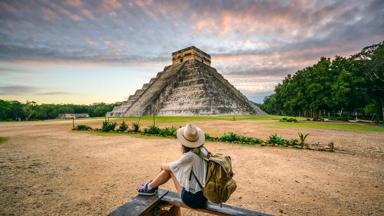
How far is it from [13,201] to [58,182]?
1.07m

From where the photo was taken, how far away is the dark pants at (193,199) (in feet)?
8.48

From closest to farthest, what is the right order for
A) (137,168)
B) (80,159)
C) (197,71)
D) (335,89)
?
(137,168), (80,159), (335,89), (197,71)

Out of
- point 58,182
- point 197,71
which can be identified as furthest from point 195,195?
point 197,71

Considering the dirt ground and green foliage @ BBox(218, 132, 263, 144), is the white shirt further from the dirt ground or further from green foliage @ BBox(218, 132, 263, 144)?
green foliage @ BBox(218, 132, 263, 144)

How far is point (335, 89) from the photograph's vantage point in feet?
A: 93.8

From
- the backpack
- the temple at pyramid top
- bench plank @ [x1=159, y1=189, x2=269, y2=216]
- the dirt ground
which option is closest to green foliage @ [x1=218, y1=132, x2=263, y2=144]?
the dirt ground

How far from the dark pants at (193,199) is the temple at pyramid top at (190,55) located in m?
48.9

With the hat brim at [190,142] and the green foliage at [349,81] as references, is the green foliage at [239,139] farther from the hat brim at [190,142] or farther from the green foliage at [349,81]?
the green foliage at [349,81]

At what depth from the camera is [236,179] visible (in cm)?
529

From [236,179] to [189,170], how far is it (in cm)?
312

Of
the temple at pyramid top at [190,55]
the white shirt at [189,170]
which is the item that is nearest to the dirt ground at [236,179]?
the white shirt at [189,170]

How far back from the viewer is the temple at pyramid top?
5006 cm

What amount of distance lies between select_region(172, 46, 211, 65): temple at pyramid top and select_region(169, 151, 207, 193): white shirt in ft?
160

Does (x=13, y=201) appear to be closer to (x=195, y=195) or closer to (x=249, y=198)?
(x=195, y=195)
